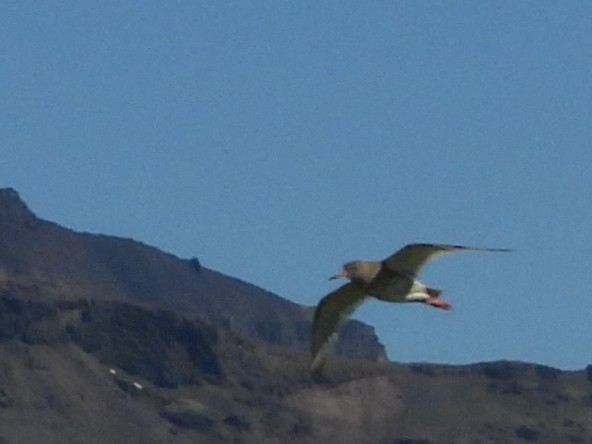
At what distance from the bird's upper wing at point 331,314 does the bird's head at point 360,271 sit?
49.8 inches

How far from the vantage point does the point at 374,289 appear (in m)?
56.1

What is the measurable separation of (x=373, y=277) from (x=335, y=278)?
0.88 metres

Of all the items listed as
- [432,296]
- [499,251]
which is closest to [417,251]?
[432,296]

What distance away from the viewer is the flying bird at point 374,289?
54.3 metres

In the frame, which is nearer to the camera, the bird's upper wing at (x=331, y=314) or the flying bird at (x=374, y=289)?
the flying bird at (x=374, y=289)

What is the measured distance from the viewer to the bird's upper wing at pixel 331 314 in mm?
57969

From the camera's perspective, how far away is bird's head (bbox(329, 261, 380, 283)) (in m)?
56.3

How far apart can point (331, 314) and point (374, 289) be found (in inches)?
102

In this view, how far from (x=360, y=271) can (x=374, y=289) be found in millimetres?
610

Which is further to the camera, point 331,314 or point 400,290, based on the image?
point 331,314

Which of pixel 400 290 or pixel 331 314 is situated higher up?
pixel 400 290

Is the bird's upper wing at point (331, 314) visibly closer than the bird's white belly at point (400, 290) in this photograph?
No

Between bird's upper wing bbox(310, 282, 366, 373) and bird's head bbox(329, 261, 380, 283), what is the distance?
1.27 metres

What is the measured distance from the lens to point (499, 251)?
157 ft
